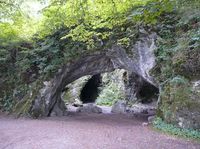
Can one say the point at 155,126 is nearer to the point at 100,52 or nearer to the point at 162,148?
the point at 162,148

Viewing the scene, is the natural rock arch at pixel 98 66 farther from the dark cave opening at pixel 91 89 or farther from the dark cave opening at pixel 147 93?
the dark cave opening at pixel 91 89

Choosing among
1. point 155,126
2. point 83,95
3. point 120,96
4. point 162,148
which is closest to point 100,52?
point 155,126

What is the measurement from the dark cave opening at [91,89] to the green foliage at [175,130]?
16.1 m

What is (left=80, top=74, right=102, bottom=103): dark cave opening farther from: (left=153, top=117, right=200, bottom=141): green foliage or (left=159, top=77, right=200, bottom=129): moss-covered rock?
(left=159, top=77, right=200, bottom=129): moss-covered rock

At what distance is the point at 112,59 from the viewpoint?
44.7ft

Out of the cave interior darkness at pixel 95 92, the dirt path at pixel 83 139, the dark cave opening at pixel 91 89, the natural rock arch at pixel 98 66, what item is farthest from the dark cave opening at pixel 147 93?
the dirt path at pixel 83 139

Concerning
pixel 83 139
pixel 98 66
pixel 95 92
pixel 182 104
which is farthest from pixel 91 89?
pixel 83 139

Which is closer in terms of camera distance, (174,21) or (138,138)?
(138,138)

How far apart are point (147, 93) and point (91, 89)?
27.1 feet

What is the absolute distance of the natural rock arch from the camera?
11.3 meters

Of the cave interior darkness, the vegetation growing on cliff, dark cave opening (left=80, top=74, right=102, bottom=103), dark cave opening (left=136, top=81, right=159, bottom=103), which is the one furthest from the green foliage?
dark cave opening (left=80, top=74, right=102, bottom=103)

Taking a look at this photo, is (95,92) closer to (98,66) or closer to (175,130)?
(98,66)

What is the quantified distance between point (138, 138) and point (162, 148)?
4.07ft

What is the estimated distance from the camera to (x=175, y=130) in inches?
331
